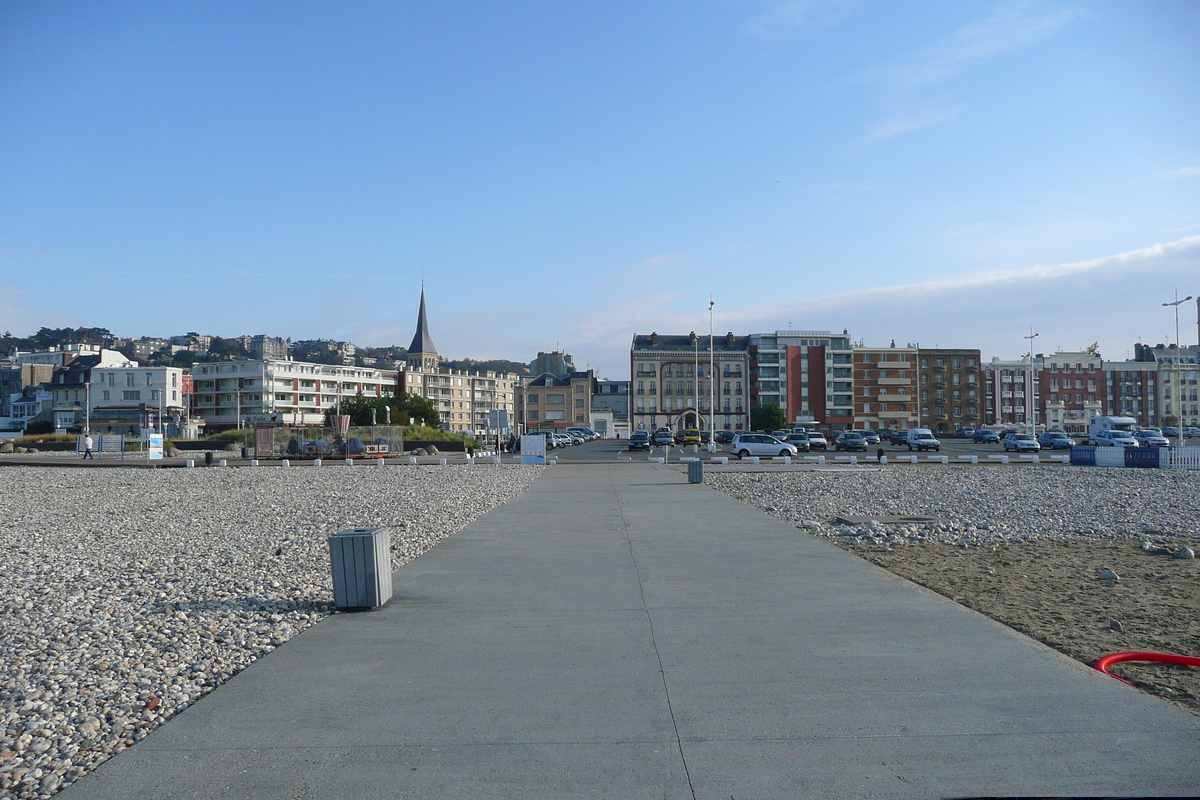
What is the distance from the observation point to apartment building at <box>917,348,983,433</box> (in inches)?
5187

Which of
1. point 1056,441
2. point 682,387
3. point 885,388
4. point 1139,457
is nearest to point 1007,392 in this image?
point 885,388

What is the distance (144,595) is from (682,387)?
12413 centimetres

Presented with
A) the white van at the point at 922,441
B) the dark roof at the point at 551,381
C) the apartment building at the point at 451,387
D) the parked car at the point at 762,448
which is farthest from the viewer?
the apartment building at the point at 451,387

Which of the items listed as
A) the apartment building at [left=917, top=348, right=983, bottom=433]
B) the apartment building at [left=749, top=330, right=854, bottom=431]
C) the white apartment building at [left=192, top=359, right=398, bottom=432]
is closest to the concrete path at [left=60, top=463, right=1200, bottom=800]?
the white apartment building at [left=192, top=359, right=398, bottom=432]

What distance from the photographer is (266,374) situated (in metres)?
128

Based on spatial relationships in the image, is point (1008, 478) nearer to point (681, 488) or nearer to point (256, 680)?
point (681, 488)

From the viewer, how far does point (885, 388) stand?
129 metres

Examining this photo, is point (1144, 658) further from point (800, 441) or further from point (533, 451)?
point (800, 441)

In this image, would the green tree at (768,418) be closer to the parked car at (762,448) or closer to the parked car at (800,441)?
the parked car at (800,441)

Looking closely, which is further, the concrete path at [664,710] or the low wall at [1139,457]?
the low wall at [1139,457]

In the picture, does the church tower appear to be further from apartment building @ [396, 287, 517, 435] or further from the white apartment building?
the white apartment building

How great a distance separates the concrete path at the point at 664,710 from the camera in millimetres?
4812

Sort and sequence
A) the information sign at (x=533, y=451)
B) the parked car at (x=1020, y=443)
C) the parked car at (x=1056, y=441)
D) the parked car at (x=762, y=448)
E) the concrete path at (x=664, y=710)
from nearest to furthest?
the concrete path at (x=664, y=710), the information sign at (x=533, y=451), the parked car at (x=762, y=448), the parked car at (x=1020, y=443), the parked car at (x=1056, y=441)

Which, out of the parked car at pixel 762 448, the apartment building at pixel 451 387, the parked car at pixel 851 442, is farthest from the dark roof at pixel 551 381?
the parked car at pixel 762 448
